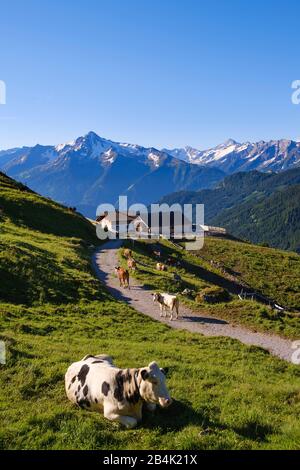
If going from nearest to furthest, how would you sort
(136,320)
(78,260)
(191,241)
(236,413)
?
1. (236,413)
2. (136,320)
3. (78,260)
4. (191,241)

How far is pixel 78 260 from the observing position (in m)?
47.6

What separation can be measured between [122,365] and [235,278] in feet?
174

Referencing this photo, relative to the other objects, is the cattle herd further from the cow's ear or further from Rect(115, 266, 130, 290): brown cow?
Rect(115, 266, 130, 290): brown cow

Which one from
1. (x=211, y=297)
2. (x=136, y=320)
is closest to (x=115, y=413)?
(x=136, y=320)

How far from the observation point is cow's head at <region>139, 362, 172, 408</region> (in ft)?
38.7

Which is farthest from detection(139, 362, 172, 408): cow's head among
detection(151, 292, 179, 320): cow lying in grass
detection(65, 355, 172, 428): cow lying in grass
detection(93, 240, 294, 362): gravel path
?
detection(151, 292, 179, 320): cow lying in grass

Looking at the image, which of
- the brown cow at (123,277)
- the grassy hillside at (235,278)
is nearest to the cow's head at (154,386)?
the grassy hillside at (235,278)

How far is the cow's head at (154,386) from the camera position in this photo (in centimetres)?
1180

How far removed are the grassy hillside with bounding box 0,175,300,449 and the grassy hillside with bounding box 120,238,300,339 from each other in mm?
6965

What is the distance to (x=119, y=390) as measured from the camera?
1247 centimetres

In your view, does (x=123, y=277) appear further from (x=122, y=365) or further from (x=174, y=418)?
(x=174, y=418)

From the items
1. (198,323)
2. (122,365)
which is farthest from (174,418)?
(198,323)
